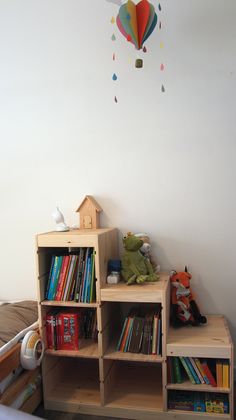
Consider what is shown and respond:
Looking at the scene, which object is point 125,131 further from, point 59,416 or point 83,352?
point 59,416

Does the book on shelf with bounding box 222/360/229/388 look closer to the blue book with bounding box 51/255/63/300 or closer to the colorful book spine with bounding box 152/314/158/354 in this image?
the colorful book spine with bounding box 152/314/158/354

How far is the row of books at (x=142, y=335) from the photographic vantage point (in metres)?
1.71

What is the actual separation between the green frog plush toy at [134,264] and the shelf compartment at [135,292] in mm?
58

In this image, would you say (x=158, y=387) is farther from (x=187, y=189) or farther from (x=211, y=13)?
(x=211, y=13)

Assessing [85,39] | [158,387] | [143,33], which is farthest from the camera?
[85,39]

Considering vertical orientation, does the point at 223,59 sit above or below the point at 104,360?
above

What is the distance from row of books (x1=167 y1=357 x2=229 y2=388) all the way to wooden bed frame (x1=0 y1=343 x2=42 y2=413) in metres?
0.73

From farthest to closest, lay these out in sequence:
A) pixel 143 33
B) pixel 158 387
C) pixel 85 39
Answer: pixel 85 39 → pixel 158 387 → pixel 143 33

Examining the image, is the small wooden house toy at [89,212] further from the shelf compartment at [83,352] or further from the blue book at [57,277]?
the shelf compartment at [83,352]

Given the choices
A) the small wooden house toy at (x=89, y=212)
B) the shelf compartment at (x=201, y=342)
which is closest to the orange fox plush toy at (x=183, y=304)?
the shelf compartment at (x=201, y=342)

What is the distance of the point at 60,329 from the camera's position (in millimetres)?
1824

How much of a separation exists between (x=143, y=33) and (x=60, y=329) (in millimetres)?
1654

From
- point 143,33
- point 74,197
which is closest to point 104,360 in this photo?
point 74,197

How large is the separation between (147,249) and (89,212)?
435 millimetres
